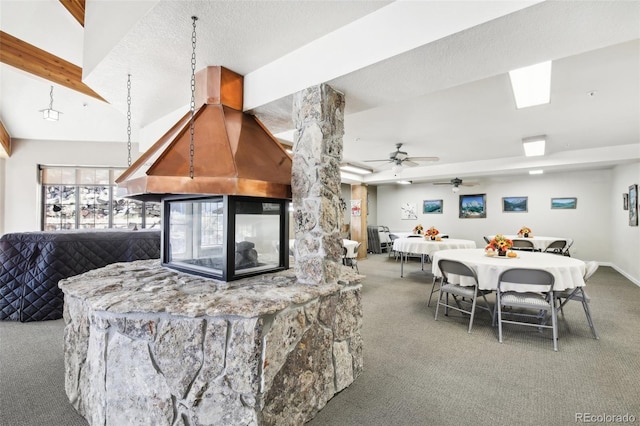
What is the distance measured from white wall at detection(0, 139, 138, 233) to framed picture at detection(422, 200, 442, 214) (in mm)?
8666

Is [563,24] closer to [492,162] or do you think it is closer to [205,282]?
[205,282]

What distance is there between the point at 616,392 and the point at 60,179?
9.08 m

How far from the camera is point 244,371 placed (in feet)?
5.10

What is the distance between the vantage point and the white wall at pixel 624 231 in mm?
5689

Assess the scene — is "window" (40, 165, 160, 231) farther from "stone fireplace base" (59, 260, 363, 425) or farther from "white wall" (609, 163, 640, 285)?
"white wall" (609, 163, 640, 285)

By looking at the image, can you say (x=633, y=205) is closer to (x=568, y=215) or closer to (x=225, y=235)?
(x=568, y=215)

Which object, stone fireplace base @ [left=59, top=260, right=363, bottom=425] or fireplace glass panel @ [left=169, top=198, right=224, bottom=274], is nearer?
stone fireplace base @ [left=59, top=260, right=363, bottom=425]

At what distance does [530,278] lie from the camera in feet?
9.93

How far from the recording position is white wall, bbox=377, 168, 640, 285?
6.65 m

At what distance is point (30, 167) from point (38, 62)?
3.83 metres

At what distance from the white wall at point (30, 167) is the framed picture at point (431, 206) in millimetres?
8666

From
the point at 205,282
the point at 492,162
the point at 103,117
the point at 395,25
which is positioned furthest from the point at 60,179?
the point at 492,162

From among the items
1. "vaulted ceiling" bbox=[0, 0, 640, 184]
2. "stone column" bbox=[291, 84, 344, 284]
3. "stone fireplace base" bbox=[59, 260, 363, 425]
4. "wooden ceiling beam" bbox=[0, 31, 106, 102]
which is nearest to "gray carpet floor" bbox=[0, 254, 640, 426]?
"stone fireplace base" bbox=[59, 260, 363, 425]

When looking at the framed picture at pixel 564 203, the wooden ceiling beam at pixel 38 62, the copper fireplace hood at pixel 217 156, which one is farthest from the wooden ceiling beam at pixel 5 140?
the framed picture at pixel 564 203
